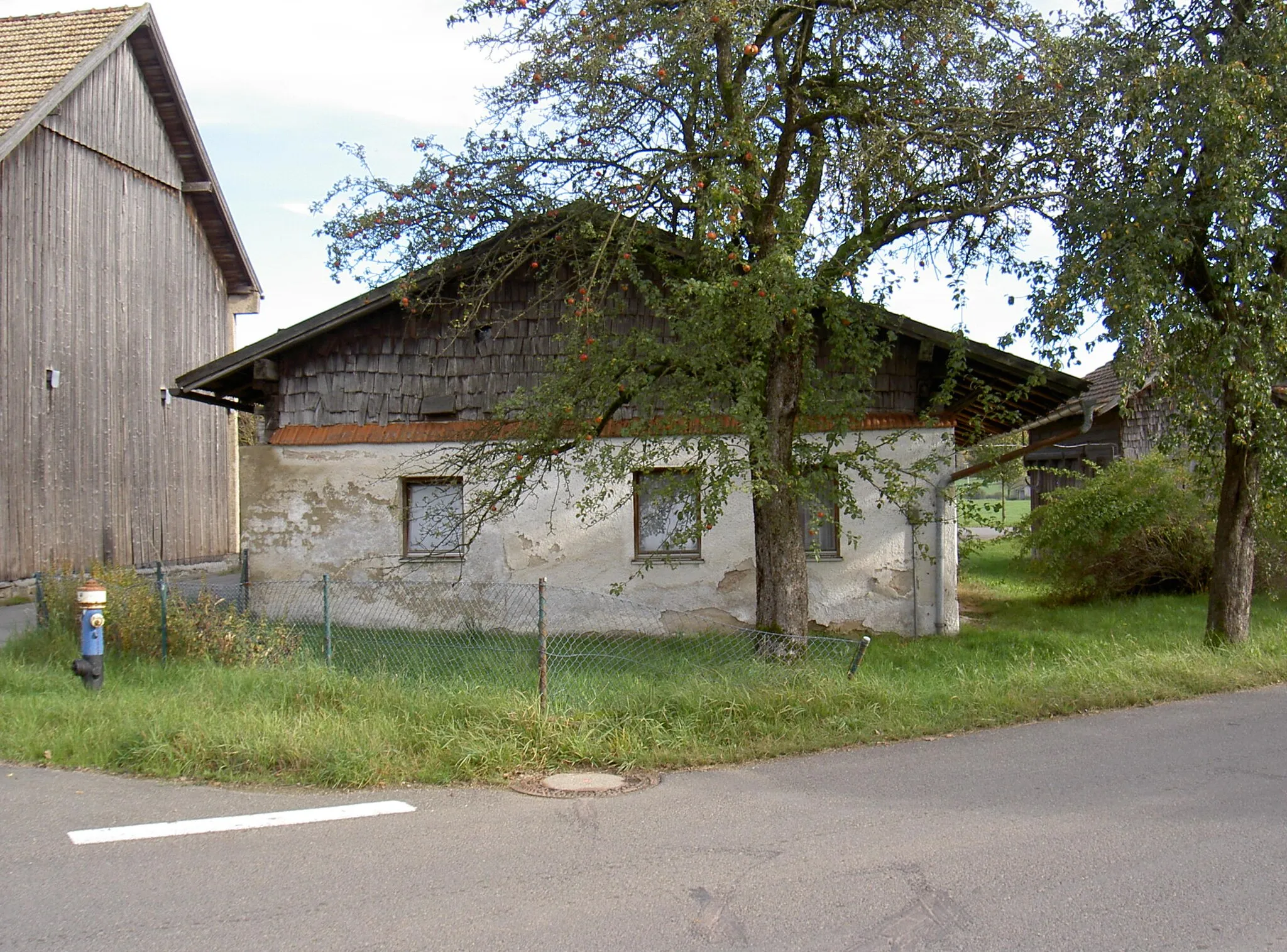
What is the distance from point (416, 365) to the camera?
13.2 metres

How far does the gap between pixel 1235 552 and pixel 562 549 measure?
24.1 ft

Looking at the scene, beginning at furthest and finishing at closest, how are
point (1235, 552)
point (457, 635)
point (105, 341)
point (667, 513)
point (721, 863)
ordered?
point (105, 341), point (457, 635), point (667, 513), point (1235, 552), point (721, 863)

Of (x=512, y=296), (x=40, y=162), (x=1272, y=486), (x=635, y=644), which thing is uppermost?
(x=40, y=162)

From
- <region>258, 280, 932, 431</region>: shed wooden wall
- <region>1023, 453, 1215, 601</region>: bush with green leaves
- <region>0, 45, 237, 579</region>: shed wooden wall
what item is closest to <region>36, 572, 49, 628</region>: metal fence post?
<region>258, 280, 932, 431</region>: shed wooden wall

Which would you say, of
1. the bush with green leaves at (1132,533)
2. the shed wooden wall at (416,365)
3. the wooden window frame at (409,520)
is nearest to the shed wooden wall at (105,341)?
the shed wooden wall at (416,365)

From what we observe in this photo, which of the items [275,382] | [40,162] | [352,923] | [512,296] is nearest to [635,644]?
[512,296]

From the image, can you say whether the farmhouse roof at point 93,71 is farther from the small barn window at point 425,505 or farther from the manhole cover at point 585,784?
the manhole cover at point 585,784

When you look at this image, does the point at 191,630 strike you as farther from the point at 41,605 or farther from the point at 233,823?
the point at 233,823

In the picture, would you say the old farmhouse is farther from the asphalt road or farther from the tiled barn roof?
the tiled barn roof

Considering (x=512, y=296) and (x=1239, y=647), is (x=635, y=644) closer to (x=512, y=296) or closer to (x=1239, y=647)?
(x=512, y=296)

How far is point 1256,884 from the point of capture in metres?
4.52

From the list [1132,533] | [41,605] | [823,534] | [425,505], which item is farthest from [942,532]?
[41,605]

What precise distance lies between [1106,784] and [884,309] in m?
5.13

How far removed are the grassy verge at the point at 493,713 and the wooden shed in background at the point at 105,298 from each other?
9.88 m
